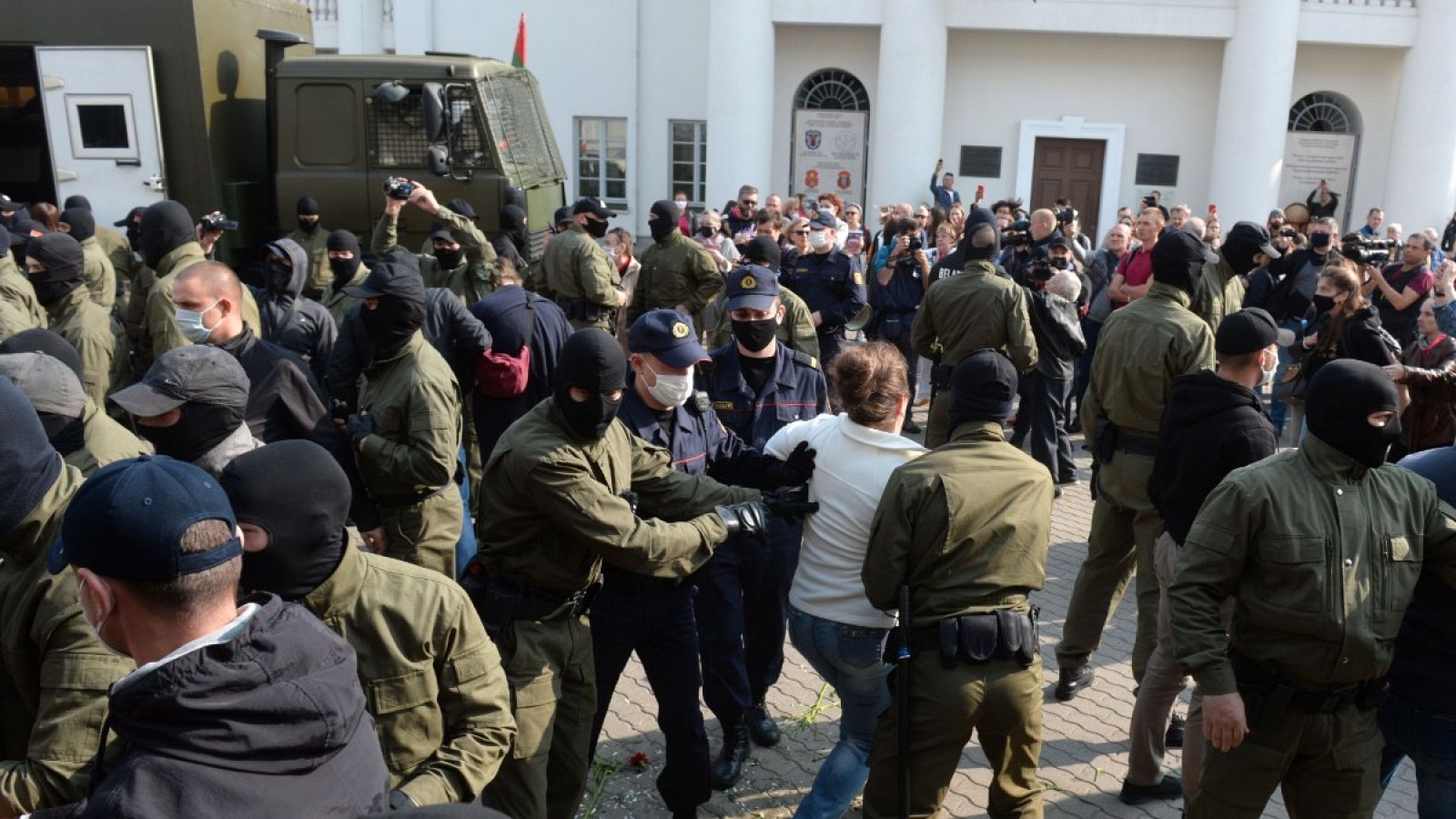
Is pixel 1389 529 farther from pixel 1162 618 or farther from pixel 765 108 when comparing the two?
pixel 765 108

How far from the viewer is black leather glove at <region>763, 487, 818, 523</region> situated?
3.86 meters

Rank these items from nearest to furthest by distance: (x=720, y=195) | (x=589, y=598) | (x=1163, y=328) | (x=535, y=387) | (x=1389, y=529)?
(x=1389, y=529) → (x=589, y=598) → (x=1163, y=328) → (x=535, y=387) → (x=720, y=195)

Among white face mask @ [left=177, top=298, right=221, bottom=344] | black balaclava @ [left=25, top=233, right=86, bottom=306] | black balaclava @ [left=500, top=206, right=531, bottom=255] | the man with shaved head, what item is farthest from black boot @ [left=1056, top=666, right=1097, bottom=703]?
black balaclava @ [left=25, top=233, right=86, bottom=306]

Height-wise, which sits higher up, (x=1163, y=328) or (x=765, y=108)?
(x=765, y=108)

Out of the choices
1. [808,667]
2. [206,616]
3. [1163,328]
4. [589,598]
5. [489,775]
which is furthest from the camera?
[808,667]

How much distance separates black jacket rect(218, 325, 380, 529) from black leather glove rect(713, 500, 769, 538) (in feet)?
5.46

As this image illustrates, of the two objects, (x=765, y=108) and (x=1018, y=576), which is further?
(x=765, y=108)

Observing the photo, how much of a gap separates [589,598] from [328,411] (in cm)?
173

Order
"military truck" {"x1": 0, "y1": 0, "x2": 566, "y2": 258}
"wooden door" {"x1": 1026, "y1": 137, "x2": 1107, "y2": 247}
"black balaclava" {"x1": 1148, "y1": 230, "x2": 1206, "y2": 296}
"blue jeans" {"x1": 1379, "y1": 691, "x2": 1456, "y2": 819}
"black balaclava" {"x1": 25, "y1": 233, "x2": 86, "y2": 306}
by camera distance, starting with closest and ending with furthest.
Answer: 1. "blue jeans" {"x1": 1379, "y1": 691, "x2": 1456, "y2": 819}
2. "black balaclava" {"x1": 1148, "y1": 230, "x2": 1206, "y2": 296}
3. "black balaclava" {"x1": 25, "y1": 233, "x2": 86, "y2": 306}
4. "military truck" {"x1": 0, "y1": 0, "x2": 566, "y2": 258}
5. "wooden door" {"x1": 1026, "y1": 137, "x2": 1107, "y2": 247}

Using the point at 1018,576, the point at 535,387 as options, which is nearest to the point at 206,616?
the point at 1018,576

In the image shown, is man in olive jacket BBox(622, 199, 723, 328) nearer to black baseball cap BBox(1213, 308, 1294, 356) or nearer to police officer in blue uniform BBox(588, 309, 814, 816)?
police officer in blue uniform BBox(588, 309, 814, 816)

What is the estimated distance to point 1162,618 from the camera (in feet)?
14.8

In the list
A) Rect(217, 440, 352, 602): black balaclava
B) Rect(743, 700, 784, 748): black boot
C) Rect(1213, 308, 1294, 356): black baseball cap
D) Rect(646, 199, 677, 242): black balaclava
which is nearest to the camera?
Rect(217, 440, 352, 602): black balaclava

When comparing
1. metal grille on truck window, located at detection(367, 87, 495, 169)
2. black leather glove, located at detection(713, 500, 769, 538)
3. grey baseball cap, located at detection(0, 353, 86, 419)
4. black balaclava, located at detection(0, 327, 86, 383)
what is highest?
metal grille on truck window, located at detection(367, 87, 495, 169)
